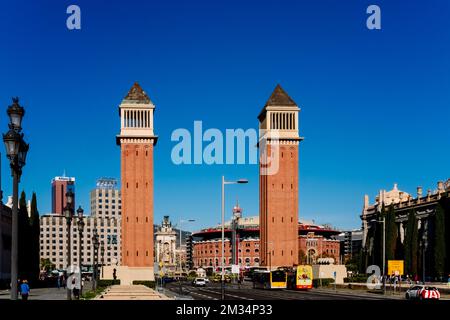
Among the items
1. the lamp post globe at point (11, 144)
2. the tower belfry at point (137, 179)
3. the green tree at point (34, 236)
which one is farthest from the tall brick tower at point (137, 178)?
the lamp post globe at point (11, 144)

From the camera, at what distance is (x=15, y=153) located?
56.0 ft

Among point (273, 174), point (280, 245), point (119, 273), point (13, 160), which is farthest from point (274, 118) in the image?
point (13, 160)

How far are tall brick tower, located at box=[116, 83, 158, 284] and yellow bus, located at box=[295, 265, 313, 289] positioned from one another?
3756 cm

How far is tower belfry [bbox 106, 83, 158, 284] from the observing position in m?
112

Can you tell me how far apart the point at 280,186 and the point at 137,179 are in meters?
24.0

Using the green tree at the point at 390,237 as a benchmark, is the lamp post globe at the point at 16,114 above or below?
above

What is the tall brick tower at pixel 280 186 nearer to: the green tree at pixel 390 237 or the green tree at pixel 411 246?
the green tree at pixel 390 237

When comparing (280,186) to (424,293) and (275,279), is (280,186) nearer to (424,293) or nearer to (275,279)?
(275,279)

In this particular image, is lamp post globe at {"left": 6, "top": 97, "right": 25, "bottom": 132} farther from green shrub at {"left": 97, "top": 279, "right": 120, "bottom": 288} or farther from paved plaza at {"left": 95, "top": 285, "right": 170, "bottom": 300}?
green shrub at {"left": 97, "top": 279, "right": 120, "bottom": 288}

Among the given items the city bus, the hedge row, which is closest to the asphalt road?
the city bus

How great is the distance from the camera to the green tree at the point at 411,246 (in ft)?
321

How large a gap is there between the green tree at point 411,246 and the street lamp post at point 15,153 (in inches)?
3384
